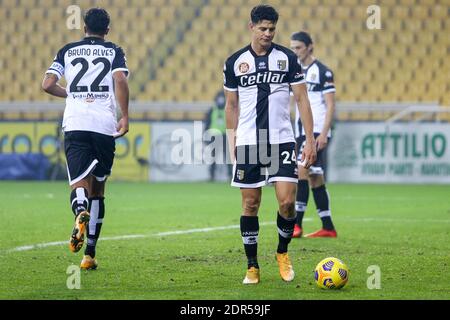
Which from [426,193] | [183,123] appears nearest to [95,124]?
[426,193]

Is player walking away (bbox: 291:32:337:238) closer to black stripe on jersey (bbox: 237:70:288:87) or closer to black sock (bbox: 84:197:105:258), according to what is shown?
black sock (bbox: 84:197:105:258)

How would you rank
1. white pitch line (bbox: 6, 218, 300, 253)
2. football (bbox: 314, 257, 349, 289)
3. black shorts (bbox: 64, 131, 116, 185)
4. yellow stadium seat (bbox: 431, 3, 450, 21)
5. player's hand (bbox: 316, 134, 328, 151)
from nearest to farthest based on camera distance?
football (bbox: 314, 257, 349, 289)
black shorts (bbox: 64, 131, 116, 185)
white pitch line (bbox: 6, 218, 300, 253)
player's hand (bbox: 316, 134, 328, 151)
yellow stadium seat (bbox: 431, 3, 450, 21)

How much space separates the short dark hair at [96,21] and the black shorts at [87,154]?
800 millimetres

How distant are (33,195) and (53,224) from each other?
206 inches

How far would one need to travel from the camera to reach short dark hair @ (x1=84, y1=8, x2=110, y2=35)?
7.47 metres

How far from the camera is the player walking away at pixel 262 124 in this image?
23.1ft

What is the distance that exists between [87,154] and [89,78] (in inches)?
23.2

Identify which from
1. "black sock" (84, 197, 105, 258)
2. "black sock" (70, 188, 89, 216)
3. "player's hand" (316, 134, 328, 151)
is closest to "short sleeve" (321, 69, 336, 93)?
"player's hand" (316, 134, 328, 151)

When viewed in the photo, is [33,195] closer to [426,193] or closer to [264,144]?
[426,193]

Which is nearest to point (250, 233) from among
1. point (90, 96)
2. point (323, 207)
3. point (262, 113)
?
point (262, 113)

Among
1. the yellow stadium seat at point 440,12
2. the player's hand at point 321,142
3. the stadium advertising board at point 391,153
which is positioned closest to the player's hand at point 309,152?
the player's hand at point 321,142

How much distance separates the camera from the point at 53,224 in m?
11.5

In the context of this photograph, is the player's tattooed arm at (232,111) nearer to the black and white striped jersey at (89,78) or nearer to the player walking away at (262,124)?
the player walking away at (262,124)

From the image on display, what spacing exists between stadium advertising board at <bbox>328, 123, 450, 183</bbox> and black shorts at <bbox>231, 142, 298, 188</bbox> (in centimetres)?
1340
